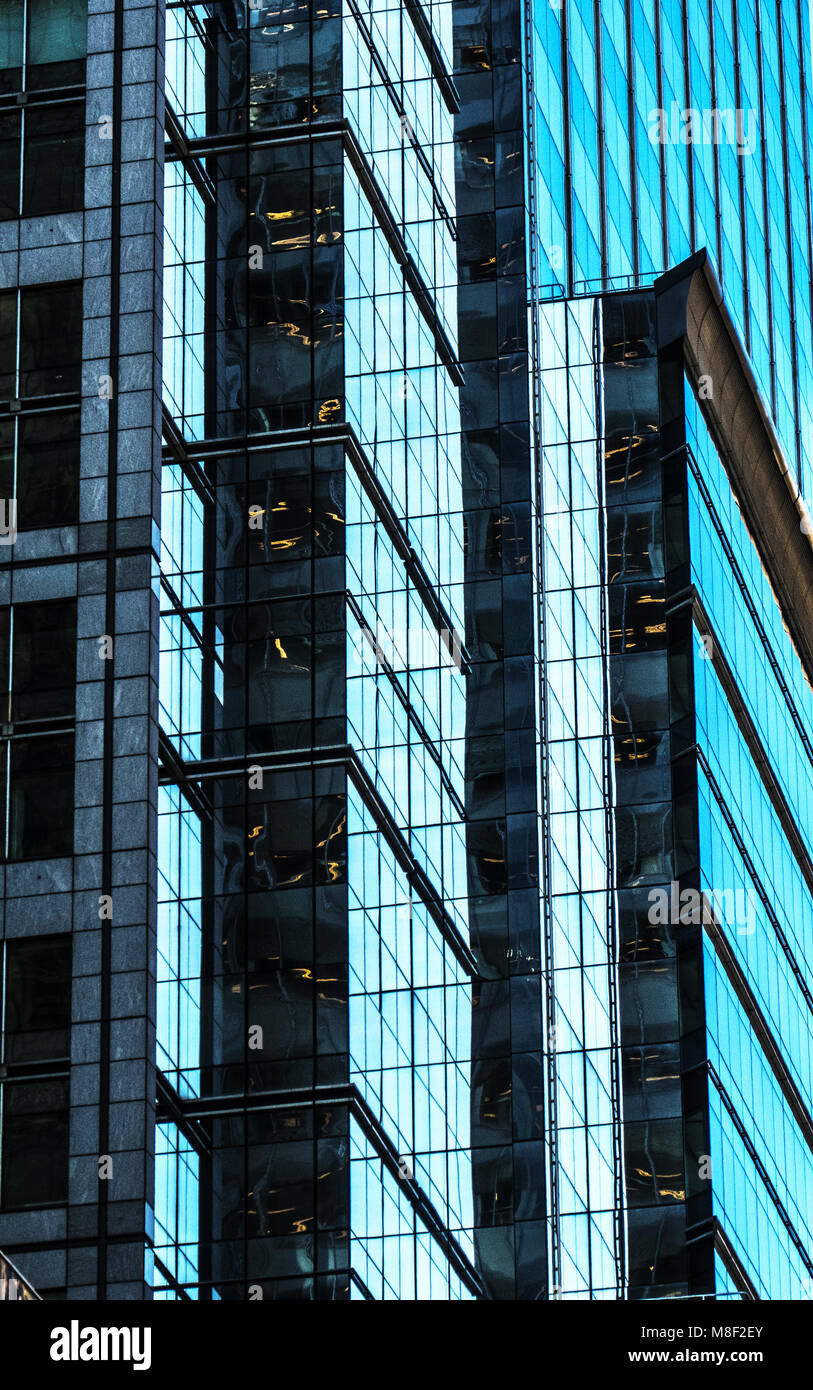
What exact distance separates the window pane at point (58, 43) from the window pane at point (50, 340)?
5184 millimetres

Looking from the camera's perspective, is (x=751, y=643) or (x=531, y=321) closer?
(x=531, y=321)

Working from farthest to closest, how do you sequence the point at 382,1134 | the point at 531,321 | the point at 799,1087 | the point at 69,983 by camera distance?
1. the point at 799,1087
2. the point at 531,321
3. the point at 382,1134
4. the point at 69,983

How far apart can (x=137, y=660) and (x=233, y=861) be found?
7.19 metres

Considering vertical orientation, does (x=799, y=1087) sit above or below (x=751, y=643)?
below

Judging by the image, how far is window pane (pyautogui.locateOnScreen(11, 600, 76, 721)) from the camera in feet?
213

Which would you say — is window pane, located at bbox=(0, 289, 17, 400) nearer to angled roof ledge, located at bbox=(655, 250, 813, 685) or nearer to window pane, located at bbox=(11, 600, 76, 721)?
window pane, located at bbox=(11, 600, 76, 721)

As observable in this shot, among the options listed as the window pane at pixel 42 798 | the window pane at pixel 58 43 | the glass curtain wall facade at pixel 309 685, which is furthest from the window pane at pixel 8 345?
the window pane at pixel 42 798

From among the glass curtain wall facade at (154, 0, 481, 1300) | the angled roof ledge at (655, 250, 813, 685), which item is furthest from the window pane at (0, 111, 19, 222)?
the angled roof ledge at (655, 250, 813, 685)

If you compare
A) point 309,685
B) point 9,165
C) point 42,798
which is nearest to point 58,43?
point 9,165

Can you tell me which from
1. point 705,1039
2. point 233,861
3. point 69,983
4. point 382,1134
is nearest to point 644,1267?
point 705,1039

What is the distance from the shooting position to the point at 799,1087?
9581cm

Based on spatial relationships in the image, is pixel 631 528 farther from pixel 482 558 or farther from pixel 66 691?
pixel 66 691

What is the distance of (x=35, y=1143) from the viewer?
6097cm
